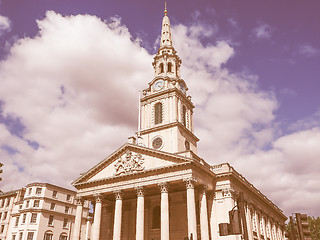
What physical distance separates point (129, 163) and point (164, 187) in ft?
19.4

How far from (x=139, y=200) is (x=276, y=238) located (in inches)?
1232

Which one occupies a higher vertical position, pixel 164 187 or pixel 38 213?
pixel 38 213

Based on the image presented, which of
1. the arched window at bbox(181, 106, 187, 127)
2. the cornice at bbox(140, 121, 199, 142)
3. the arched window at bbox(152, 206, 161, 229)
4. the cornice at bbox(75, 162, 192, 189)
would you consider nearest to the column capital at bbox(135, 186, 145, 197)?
the cornice at bbox(75, 162, 192, 189)

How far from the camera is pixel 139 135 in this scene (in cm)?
4653

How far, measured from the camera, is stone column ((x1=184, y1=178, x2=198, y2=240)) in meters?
29.2

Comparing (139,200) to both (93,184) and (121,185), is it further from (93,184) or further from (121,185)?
(93,184)

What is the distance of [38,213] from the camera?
5578cm

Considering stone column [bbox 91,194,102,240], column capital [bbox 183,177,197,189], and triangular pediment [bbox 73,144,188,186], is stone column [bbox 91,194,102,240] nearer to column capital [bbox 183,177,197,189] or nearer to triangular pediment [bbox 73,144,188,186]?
triangular pediment [bbox 73,144,188,186]

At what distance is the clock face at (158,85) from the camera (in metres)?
49.4

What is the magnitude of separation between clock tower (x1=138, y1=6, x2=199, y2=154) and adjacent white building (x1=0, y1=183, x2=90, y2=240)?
25327 mm

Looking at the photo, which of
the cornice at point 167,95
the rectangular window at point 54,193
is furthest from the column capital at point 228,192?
the rectangular window at point 54,193

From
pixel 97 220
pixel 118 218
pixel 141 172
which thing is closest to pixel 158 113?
pixel 141 172

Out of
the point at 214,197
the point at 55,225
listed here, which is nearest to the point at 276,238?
the point at 214,197

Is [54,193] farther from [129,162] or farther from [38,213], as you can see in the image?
[129,162]
